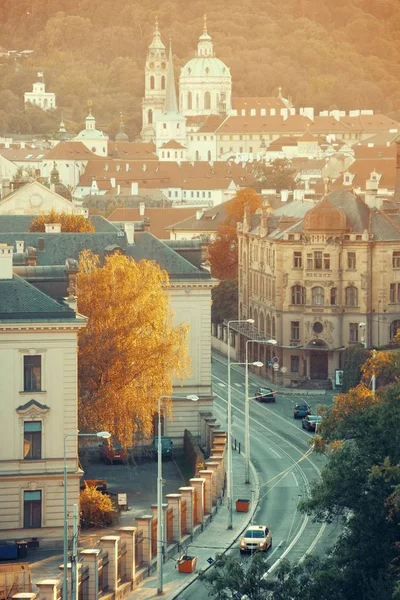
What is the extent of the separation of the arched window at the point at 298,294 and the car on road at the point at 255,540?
43.2m

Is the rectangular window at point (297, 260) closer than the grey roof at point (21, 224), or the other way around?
the grey roof at point (21, 224)

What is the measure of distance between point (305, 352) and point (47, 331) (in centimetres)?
4177

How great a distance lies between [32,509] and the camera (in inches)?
2247

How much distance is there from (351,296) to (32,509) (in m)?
43.3

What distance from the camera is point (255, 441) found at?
251ft

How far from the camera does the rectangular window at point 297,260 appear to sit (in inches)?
3908

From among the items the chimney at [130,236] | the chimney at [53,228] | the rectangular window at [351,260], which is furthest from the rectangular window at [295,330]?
the chimney at [130,236]

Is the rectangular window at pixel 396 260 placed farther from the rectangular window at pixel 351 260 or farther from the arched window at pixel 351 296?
the arched window at pixel 351 296

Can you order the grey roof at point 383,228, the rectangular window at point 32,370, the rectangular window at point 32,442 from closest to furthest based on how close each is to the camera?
the rectangular window at point 32,442, the rectangular window at point 32,370, the grey roof at point 383,228

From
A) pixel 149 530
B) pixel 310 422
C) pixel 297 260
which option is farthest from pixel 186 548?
pixel 297 260

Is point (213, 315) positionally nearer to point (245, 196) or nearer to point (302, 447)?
point (245, 196)

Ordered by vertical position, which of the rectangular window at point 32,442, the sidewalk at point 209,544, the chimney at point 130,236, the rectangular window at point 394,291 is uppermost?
the chimney at point 130,236

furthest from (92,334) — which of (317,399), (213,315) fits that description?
→ (213,315)

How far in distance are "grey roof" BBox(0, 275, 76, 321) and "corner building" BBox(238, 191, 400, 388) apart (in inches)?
1510
